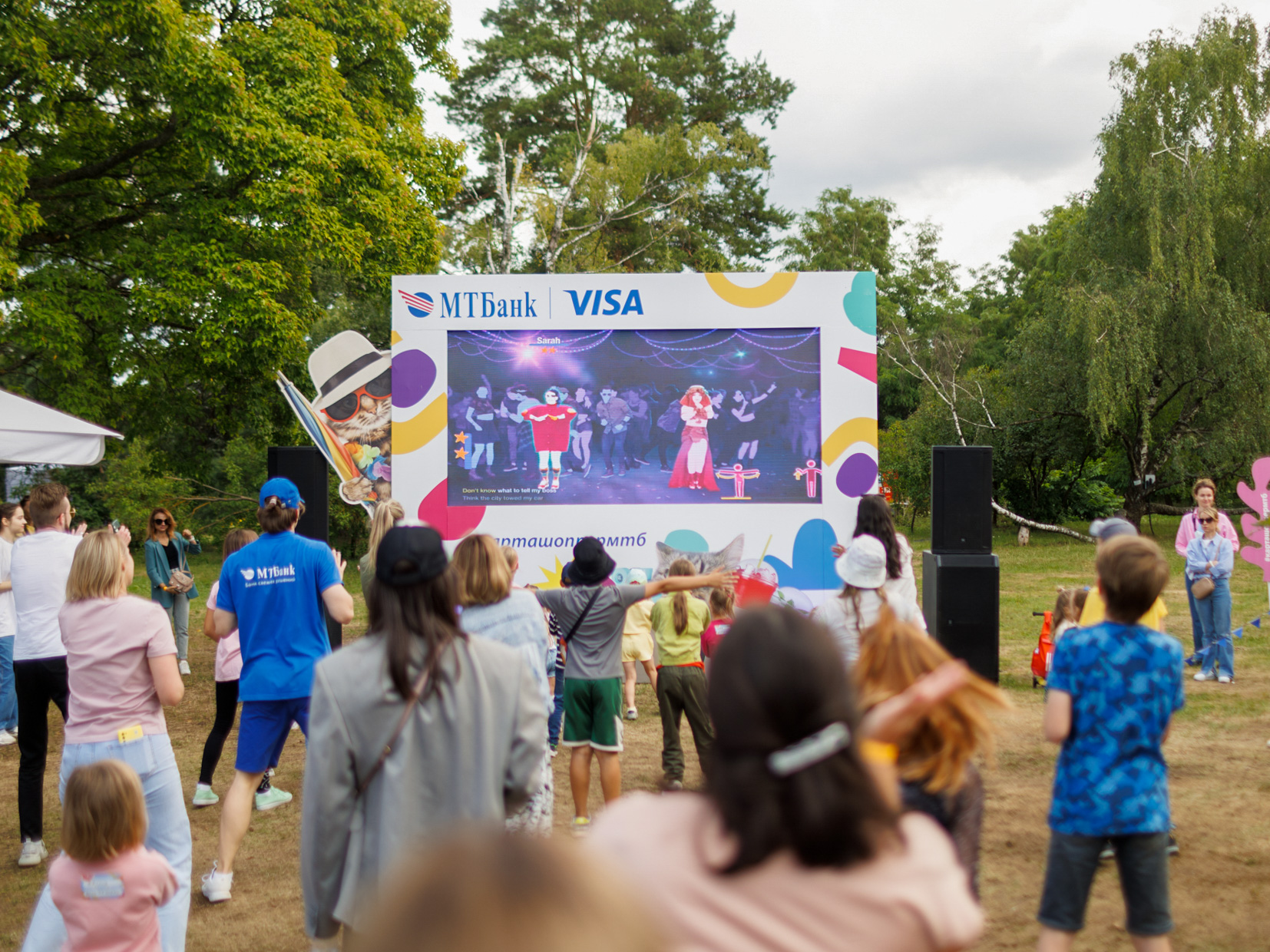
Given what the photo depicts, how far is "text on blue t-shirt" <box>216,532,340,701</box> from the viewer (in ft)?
14.7

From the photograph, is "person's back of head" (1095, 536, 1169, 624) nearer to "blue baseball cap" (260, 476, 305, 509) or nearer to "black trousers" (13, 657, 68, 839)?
"blue baseball cap" (260, 476, 305, 509)

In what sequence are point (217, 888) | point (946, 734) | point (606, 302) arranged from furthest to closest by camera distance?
point (606, 302) → point (217, 888) → point (946, 734)

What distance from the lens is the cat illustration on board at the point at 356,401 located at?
9.34m

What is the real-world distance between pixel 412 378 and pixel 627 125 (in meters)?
22.0

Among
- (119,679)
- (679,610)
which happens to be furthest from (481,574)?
(679,610)

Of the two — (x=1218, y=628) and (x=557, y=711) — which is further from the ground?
(x=1218, y=628)

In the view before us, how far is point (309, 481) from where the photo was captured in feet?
28.9

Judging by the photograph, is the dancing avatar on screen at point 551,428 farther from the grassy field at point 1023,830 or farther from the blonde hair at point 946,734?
the blonde hair at point 946,734

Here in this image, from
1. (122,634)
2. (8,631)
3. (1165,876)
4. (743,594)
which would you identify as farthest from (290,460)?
(1165,876)

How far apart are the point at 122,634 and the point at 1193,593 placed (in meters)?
8.39

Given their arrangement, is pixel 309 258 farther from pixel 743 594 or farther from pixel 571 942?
pixel 571 942

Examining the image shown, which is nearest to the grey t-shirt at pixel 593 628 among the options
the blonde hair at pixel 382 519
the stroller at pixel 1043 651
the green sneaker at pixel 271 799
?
the blonde hair at pixel 382 519

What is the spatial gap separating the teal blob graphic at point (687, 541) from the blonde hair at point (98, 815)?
20.2 ft

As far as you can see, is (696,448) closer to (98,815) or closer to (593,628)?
(593,628)
